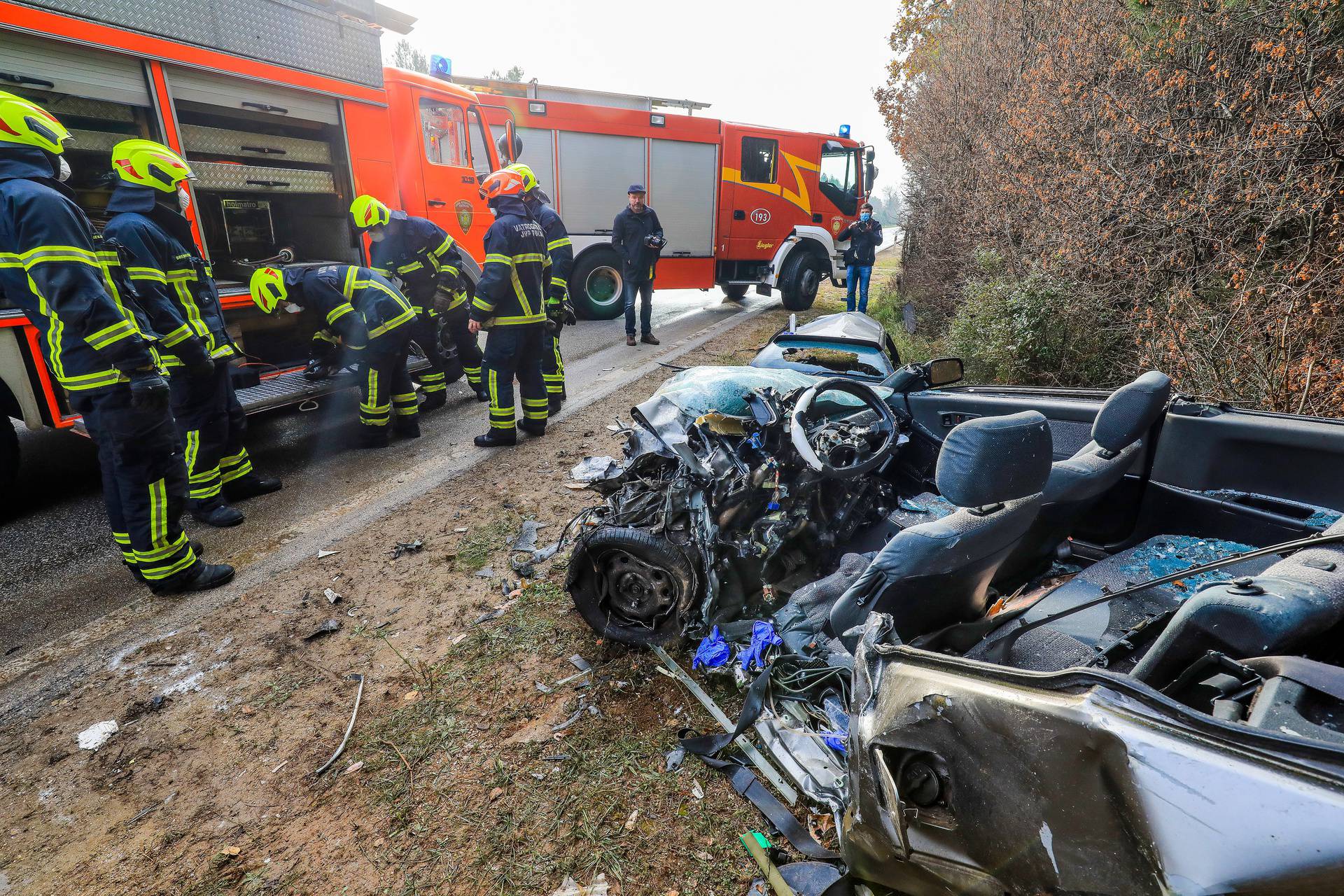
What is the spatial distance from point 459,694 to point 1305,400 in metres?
4.72

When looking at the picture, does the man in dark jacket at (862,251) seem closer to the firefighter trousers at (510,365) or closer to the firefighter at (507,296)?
the firefighter at (507,296)

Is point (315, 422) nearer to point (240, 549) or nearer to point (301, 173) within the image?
point (301, 173)

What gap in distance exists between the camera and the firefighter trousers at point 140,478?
125 inches

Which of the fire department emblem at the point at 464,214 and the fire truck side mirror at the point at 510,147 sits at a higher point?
the fire truck side mirror at the point at 510,147

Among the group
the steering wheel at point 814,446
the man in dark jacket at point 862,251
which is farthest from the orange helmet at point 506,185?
the man in dark jacket at point 862,251

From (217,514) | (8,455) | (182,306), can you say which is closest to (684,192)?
(182,306)

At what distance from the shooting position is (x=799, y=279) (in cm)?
1184

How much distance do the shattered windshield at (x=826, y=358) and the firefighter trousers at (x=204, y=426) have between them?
350cm

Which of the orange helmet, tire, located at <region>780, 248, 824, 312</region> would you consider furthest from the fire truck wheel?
tire, located at <region>780, 248, 824, 312</region>

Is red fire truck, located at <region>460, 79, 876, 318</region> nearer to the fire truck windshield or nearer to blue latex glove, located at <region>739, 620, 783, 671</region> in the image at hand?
the fire truck windshield

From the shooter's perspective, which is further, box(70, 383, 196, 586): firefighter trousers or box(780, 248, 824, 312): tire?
box(780, 248, 824, 312): tire

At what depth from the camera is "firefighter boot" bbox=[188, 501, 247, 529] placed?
412cm

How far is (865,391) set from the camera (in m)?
3.10

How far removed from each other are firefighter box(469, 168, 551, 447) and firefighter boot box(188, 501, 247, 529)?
1.74 meters
